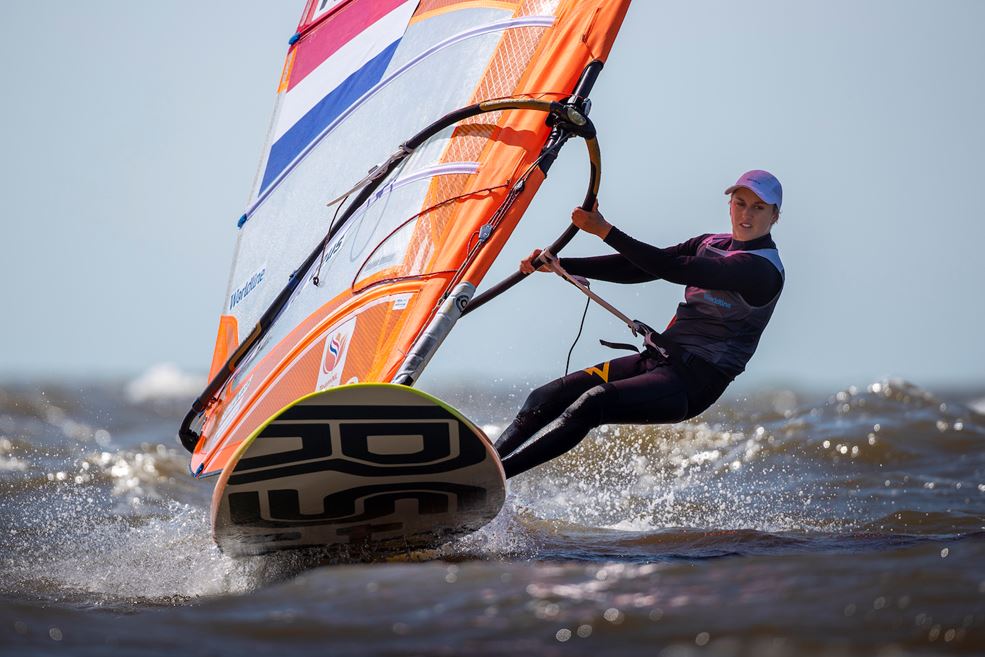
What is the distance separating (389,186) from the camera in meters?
4.93

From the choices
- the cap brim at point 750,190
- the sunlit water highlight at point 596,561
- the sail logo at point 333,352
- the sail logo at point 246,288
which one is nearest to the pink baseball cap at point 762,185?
the cap brim at point 750,190

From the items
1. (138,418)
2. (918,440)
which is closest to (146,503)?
(918,440)

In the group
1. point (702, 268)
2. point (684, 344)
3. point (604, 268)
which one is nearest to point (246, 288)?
point (604, 268)

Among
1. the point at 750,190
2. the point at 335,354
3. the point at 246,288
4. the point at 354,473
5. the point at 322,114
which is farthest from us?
the point at 246,288

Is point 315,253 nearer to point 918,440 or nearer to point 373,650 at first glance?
point 373,650

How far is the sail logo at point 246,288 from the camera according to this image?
5.61m

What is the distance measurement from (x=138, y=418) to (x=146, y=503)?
645 cm

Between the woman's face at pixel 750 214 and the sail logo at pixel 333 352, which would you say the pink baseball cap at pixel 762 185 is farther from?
the sail logo at pixel 333 352

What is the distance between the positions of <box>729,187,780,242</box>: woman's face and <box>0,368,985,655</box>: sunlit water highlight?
125cm

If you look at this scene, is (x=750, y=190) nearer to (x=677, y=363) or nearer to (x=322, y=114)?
(x=677, y=363)

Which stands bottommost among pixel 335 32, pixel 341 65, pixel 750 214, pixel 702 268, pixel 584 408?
pixel 584 408

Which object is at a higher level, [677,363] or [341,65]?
[341,65]

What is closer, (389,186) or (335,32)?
(389,186)

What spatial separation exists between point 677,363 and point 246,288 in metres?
2.53
